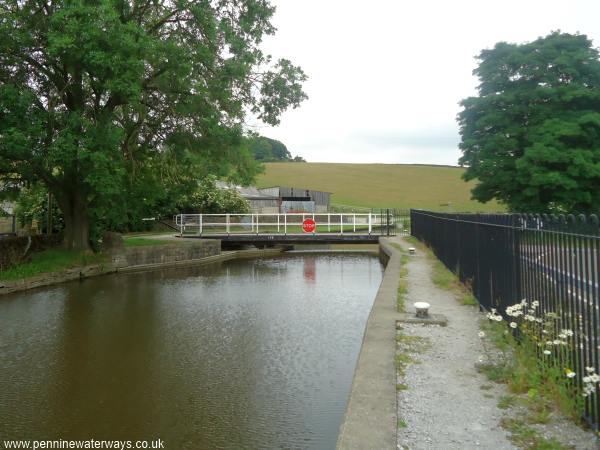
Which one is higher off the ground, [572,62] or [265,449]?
[572,62]

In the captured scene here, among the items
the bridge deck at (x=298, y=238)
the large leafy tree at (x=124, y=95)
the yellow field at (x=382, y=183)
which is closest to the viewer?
the large leafy tree at (x=124, y=95)

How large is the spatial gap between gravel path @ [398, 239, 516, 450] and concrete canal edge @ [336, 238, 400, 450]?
0.10 metres

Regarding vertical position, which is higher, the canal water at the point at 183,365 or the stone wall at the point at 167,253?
the stone wall at the point at 167,253

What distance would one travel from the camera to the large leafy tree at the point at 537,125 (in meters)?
21.9

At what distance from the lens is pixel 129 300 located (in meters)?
11.7

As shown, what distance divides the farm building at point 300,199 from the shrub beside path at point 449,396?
1373 inches

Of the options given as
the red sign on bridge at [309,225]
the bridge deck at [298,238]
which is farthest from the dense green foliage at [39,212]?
the red sign on bridge at [309,225]

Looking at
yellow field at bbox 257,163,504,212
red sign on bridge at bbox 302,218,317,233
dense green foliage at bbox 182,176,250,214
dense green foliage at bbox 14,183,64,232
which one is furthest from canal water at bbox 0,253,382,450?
yellow field at bbox 257,163,504,212

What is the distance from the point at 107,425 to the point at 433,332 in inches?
152

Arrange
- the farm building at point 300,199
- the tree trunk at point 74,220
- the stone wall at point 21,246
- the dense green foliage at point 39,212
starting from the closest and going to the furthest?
the stone wall at point 21,246 → the tree trunk at point 74,220 → the dense green foliage at point 39,212 → the farm building at point 300,199

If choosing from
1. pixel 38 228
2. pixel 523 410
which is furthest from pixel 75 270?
pixel 523 410

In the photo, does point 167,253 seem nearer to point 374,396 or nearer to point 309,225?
point 309,225

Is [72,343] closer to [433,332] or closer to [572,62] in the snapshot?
[433,332]

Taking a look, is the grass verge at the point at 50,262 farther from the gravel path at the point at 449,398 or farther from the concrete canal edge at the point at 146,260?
the gravel path at the point at 449,398
